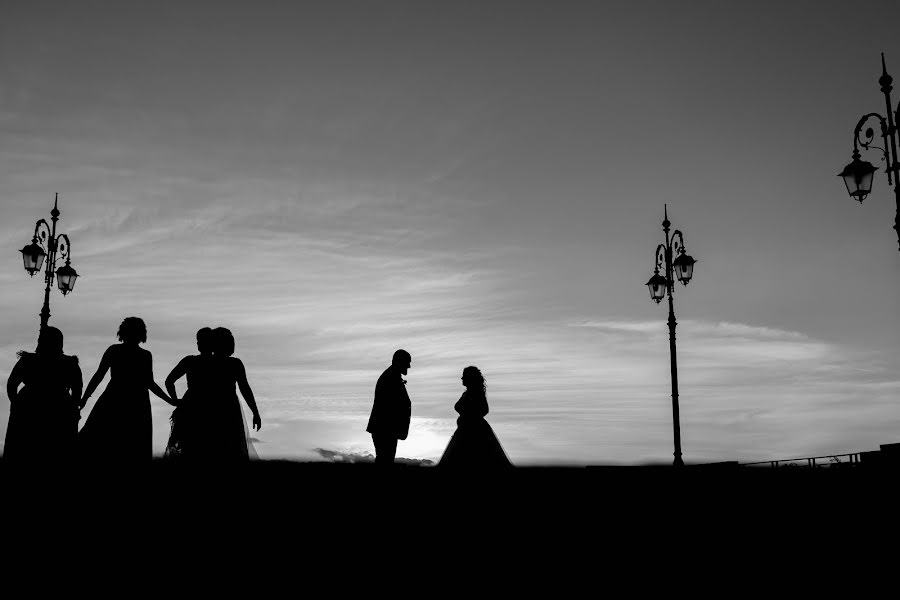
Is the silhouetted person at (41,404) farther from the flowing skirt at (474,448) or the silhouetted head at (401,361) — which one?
the flowing skirt at (474,448)

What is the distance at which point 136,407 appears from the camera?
12.8m

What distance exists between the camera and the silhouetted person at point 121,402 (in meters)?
12.6

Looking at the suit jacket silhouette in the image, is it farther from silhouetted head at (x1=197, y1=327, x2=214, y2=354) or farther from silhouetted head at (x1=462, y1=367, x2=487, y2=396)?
silhouetted head at (x1=197, y1=327, x2=214, y2=354)

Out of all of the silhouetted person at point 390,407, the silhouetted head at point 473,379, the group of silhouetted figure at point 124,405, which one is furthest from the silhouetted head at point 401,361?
the group of silhouetted figure at point 124,405

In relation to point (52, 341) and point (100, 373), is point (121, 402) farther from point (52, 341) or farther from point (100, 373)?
point (52, 341)

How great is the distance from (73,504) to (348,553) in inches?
157

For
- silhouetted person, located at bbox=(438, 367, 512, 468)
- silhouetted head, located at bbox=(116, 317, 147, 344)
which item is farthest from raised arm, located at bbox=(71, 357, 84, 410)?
silhouetted person, located at bbox=(438, 367, 512, 468)

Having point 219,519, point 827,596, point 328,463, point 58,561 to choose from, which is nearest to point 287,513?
point 219,519

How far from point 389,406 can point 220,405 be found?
3.53 meters

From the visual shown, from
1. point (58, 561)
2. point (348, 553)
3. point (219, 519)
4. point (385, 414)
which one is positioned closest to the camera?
point (58, 561)

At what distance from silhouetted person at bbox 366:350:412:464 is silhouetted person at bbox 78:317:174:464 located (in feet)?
11.9

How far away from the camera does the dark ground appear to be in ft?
25.8

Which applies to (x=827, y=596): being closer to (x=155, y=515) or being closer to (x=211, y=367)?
(x=155, y=515)

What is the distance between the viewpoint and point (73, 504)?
10.5 m
